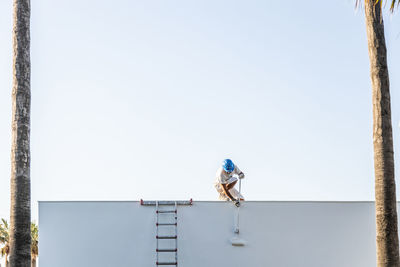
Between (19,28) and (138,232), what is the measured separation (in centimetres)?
383

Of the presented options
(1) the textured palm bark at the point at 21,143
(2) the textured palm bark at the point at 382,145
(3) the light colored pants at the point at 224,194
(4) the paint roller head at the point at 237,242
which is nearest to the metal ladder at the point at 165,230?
(3) the light colored pants at the point at 224,194

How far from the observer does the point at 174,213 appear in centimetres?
1270

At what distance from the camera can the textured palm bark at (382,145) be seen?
10.8 metres

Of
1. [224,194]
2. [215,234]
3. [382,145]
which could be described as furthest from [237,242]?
[382,145]

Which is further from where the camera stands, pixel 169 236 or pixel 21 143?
pixel 169 236

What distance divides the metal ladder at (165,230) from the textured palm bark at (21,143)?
2.46 meters

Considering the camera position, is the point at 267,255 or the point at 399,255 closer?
the point at 399,255

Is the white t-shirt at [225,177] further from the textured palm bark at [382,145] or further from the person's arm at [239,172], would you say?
the textured palm bark at [382,145]

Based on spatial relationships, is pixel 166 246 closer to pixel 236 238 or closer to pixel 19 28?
pixel 236 238

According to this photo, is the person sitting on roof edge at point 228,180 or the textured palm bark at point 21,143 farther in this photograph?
the person sitting on roof edge at point 228,180

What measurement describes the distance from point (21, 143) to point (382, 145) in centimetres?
520

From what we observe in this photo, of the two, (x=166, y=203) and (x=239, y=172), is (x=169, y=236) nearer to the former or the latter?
(x=166, y=203)

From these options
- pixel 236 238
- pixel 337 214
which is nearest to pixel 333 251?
pixel 337 214

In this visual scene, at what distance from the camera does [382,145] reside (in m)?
11.1
